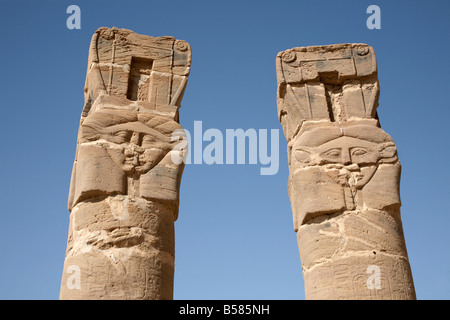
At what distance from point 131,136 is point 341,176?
2.58 m

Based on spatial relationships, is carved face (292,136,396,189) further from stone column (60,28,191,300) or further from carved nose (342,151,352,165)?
stone column (60,28,191,300)

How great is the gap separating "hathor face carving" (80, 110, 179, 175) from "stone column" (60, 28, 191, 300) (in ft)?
0.04

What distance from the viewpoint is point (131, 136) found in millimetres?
6840

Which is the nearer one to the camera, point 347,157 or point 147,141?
point 147,141

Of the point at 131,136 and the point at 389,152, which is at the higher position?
the point at 131,136

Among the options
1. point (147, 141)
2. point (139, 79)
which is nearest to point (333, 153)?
point (147, 141)

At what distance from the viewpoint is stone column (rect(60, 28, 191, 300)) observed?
5.91 m

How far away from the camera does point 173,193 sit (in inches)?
260

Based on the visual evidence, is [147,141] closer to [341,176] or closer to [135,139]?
[135,139]

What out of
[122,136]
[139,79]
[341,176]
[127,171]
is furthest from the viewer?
[139,79]

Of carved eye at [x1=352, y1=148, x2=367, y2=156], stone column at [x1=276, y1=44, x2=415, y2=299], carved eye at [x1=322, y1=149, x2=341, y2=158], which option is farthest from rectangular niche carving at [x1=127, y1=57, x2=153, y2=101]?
carved eye at [x1=352, y1=148, x2=367, y2=156]
